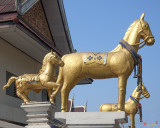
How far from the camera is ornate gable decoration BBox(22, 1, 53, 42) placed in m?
10.0

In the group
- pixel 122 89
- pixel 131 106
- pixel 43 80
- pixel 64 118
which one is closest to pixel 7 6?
pixel 43 80

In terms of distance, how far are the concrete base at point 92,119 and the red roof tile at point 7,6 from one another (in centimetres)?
362

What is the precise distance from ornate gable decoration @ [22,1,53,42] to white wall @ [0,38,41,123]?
38.9 inches

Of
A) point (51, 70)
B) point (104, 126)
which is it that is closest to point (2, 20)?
point (51, 70)

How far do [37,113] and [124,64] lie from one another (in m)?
1.85

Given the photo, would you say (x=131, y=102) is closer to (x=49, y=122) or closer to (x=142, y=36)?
(x=142, y=36)

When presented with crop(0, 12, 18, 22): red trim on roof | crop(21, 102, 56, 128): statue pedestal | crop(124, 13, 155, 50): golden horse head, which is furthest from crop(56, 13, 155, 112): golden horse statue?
crop(0, 12, 18, 22): red trim on roof

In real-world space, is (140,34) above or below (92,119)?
above

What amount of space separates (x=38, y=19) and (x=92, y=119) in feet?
Answer: 19.3

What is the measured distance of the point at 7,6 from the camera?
8.48 m

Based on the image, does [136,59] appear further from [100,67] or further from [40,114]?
[40,114]

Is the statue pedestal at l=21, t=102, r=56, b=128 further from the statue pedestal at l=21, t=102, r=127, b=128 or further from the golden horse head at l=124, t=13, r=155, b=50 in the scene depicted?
the golden horse head at l=124, t=13, r=155, b=50

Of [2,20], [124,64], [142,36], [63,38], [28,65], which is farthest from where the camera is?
[63,38]

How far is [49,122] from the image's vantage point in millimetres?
5445
